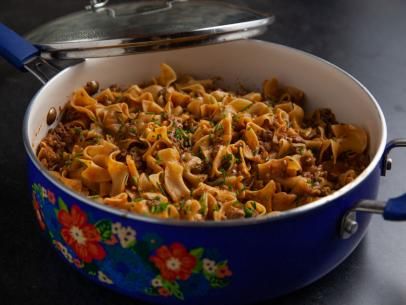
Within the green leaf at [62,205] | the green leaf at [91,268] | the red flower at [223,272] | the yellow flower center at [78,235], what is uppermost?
the green leaf at [62,205]

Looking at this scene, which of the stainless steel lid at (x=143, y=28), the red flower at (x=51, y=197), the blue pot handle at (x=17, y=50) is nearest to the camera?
the red flower at (x=51, y=197)

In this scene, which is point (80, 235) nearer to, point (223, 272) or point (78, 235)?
point (78, 235)

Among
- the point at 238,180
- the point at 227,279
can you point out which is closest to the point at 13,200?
the point at 238,180

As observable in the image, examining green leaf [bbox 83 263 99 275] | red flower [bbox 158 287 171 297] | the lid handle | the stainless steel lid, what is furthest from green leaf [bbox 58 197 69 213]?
the lid handle

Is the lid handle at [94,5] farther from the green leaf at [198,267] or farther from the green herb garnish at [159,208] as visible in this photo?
the green leaf at [198,267]

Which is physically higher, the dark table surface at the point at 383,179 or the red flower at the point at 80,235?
the red flower at the point at 80,235

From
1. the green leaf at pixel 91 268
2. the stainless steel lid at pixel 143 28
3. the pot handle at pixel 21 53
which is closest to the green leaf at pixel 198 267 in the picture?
the green leaf at pixel 91 268

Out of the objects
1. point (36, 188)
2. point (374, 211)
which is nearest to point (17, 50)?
point (36, 188)

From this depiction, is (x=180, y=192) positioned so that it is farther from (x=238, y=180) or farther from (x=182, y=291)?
(x=182, y=291)
